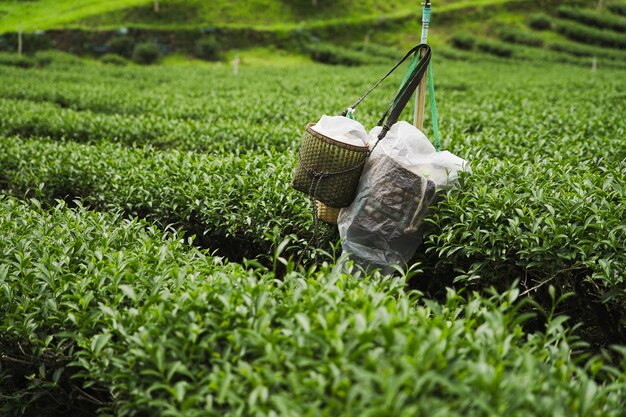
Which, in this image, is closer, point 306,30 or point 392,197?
point 392,197

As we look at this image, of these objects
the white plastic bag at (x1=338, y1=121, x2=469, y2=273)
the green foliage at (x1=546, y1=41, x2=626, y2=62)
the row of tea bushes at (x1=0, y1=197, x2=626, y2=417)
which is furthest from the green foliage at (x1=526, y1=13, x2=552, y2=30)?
the row of tea bushes at (x1=0, y1=197, x2=626, y2=417)

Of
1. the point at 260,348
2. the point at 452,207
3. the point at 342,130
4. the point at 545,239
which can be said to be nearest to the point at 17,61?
the point at 342,130

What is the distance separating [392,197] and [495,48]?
3261cm

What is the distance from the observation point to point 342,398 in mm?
1762

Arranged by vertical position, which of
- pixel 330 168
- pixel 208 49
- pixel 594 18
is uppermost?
pixel 594 18

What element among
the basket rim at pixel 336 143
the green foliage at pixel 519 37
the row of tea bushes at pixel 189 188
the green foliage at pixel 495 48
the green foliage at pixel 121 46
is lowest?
the row of tea bushes at pixel 189 188

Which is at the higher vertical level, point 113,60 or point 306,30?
point 306,30

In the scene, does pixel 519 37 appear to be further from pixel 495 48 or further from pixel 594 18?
pixel 594 18

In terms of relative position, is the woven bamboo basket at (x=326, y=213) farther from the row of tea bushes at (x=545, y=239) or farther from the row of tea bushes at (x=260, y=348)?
the row of tea bushes at (x=260, y=348)

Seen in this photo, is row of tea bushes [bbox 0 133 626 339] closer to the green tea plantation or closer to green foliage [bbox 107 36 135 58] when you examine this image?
the green tea plantation

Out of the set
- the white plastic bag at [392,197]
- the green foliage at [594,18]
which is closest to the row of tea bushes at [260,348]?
the white plastic bag at [392,197]

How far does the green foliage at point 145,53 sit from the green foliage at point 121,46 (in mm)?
587

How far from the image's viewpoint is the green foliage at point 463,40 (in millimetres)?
33875

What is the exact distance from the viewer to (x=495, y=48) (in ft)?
107
